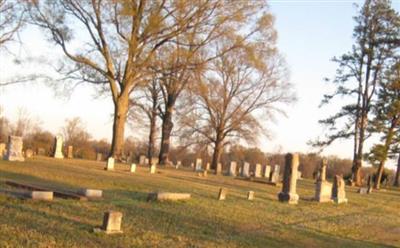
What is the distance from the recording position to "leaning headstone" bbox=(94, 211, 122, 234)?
846cm

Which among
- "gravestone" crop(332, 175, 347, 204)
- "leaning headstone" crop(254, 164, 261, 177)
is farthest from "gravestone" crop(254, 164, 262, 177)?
"gravestone" crop(332, 175, 347, 204)

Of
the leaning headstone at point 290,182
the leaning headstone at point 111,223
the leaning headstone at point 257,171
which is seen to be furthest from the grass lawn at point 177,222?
the leaning headstone at point 257,171

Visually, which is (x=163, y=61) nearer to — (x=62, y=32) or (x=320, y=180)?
(x=62, y=32)

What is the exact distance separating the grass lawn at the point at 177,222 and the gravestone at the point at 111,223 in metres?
0.16

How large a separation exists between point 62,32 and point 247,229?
69.3 feet

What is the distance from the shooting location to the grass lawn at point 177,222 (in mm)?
8141

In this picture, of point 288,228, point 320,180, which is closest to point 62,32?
point 320,180

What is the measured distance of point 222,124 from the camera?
4659cm

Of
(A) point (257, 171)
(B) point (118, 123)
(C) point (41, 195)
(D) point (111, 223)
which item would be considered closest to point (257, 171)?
(A) point (257, 171)

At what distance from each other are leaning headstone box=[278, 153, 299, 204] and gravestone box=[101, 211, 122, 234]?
10.9 m

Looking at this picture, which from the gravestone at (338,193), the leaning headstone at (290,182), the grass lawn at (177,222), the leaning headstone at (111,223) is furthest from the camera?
the gravestone at (338,193)

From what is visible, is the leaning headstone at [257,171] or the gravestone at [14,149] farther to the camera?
the leaning headstone at [257,171]

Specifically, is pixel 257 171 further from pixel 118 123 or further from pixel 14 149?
pixel 14 149

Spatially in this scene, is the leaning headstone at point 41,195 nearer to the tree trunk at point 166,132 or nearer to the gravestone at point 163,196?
the gravestone at point 163,196
